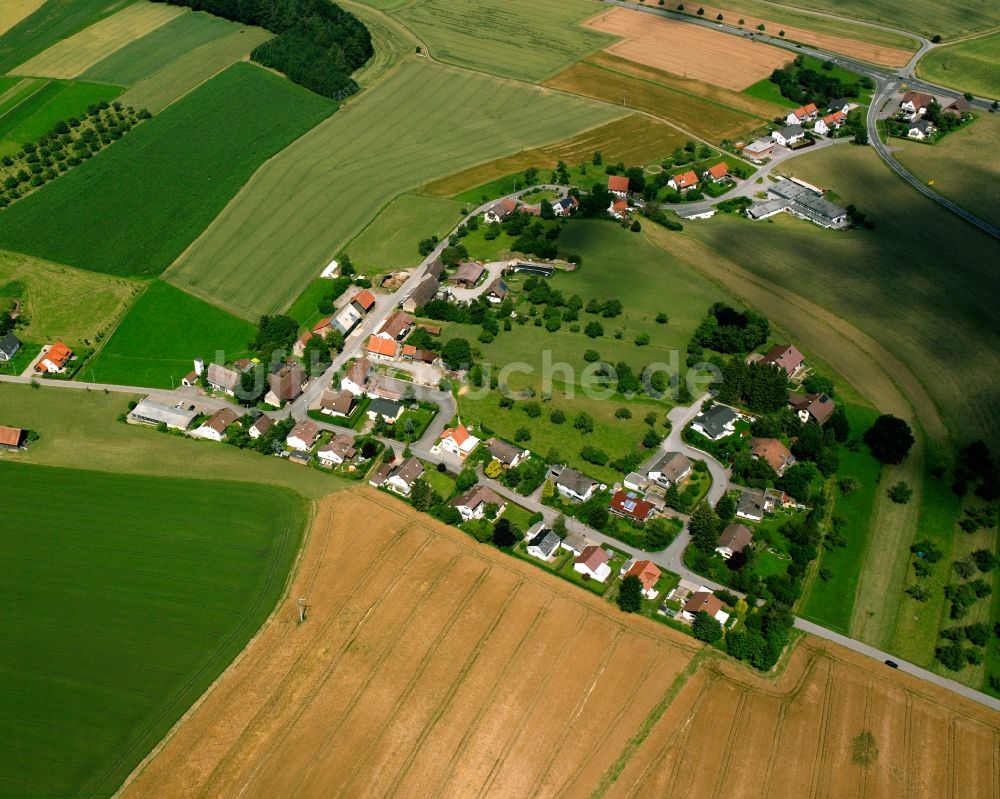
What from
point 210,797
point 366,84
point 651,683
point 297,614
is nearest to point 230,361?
point 297,614

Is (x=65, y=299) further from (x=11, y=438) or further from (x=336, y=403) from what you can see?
(x=336, y=403)

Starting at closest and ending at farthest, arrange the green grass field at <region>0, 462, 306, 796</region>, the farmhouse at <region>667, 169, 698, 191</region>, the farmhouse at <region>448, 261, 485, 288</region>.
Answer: the green grass field at <region>0, 462, 306, 796</region> → the farmhouse at <region>448, 261, 485, 288</region> → the farmhouse at <region>667, 169, 698, 191</region>

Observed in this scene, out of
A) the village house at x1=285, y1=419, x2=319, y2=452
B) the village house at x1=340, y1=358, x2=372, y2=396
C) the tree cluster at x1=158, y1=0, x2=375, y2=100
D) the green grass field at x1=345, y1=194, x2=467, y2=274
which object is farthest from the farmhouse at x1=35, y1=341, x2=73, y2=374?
the tree cluster at x1=158, y1=0, x2=375, y2=100

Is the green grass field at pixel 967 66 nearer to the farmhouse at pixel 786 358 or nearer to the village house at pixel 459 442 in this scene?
the farmhouse at pixel 786 358

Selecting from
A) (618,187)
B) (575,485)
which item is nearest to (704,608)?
(575,485)

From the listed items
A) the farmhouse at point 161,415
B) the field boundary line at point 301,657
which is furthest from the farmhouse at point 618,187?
the field boundary line at point 301,657

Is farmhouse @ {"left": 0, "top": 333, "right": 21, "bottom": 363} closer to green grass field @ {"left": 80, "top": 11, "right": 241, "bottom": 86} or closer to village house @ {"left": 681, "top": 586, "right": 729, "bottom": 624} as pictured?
green grass field @ {"left": 80, "top": 11, "right": 241, "bottom": 86}
